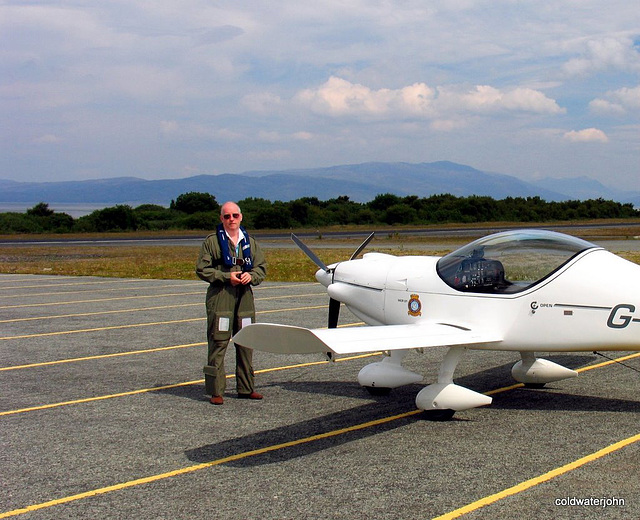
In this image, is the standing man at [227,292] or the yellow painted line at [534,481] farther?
the standing man at [227,292]

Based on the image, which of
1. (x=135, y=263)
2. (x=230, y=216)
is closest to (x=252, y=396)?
(x=230, y=216)

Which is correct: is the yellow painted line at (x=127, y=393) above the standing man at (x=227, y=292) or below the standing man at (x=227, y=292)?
below

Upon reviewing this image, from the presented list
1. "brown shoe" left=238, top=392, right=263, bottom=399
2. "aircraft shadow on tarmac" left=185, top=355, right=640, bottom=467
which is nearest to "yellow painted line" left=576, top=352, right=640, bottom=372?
"aircraft shadow on tarmac" left=185, top=355, right=640, bottom=467

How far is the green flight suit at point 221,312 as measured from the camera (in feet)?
25.0

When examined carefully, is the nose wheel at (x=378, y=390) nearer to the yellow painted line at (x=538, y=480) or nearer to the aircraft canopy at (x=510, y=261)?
the aircraft canopy at (x=510, y=261)

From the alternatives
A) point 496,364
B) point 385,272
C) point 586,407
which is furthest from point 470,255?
point 496,364

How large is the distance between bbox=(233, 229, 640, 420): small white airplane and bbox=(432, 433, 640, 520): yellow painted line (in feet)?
3.65

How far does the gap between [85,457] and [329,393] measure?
3011 mm

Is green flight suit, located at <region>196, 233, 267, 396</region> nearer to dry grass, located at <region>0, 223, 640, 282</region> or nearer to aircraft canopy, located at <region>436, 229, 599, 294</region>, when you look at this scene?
aircraft canopy, located at <region>436, 229, 599, 294</region>

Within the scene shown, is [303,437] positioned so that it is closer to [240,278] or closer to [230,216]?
[240,278]

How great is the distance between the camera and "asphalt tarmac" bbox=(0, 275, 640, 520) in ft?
15.8

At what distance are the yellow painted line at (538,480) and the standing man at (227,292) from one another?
11.5 ft

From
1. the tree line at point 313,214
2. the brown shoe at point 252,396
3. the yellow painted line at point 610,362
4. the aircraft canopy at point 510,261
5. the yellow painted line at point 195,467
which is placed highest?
the tree line at point 313,214

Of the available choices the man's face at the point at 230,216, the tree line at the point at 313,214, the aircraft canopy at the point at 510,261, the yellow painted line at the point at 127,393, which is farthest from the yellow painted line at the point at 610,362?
the tree line at the point at 313,214
